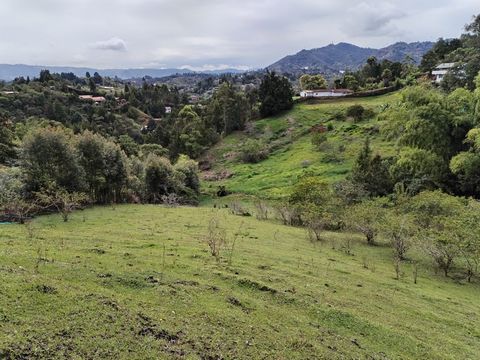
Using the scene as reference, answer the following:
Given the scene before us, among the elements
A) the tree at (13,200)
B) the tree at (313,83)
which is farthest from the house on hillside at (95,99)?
the tree at (13,200)

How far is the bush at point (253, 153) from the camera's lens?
6083 cm

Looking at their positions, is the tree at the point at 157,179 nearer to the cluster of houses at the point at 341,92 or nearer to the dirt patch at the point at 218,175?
the dirt patch at the point at 218,175

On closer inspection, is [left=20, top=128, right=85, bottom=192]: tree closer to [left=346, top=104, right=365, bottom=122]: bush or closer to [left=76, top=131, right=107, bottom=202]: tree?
[left=76, top=131, right=107, bottom=202]: tree

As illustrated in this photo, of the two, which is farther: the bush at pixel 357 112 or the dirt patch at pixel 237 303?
the bush at pixel 357 112

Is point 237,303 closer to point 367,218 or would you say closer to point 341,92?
point 367,218

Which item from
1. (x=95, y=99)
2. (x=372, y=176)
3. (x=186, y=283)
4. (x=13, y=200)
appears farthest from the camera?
(x=95, y=99)

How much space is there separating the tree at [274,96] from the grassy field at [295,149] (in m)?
2.31

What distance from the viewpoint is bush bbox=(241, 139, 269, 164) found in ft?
200

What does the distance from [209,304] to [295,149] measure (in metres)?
52.5

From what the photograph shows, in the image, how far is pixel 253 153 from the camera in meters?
60.6

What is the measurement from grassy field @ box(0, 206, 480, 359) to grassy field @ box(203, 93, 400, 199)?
87.4 ft

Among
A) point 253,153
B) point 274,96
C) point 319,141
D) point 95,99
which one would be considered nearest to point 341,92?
point 274,96

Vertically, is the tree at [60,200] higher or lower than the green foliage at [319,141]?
lower

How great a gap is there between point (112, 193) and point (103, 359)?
32.2m
